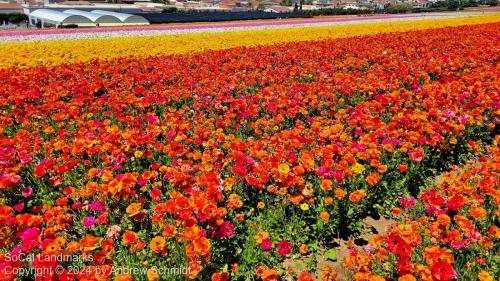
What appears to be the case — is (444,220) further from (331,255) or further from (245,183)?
(245,183)

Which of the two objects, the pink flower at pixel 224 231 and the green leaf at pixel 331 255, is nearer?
the pink flower at pixel 224 231

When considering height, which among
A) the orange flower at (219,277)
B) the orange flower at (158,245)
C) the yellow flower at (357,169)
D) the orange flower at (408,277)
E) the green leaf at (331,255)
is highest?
the yellow flower at (357,169)

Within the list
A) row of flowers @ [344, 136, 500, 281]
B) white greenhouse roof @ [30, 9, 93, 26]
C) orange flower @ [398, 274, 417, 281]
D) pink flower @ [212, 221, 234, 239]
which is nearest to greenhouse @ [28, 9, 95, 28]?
white greenhouse roof @ [30, 9, 93, 26]

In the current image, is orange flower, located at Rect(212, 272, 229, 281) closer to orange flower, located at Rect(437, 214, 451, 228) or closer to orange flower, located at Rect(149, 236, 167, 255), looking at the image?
orange flower, located at Rect(149, 236, 167, 255)

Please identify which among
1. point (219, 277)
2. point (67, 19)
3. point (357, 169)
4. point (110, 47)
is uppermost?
point (67, 19)

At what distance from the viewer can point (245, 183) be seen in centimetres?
553

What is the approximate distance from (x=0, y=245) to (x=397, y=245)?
Result: 390cm

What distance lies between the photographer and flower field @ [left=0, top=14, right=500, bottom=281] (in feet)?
12.2

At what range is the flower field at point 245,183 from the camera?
3.73 metres

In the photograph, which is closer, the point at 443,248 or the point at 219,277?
the point at 219,277

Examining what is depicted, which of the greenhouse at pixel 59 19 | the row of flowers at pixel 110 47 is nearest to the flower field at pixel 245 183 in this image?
the row of flowers at pixel 110 47

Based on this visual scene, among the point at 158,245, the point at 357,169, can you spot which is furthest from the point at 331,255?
the point at 158,245

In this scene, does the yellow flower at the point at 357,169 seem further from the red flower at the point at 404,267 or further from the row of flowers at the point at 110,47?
the row of flowers at the point at 110,47

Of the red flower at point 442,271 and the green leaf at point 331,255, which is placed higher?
the red flower at point 442,271
